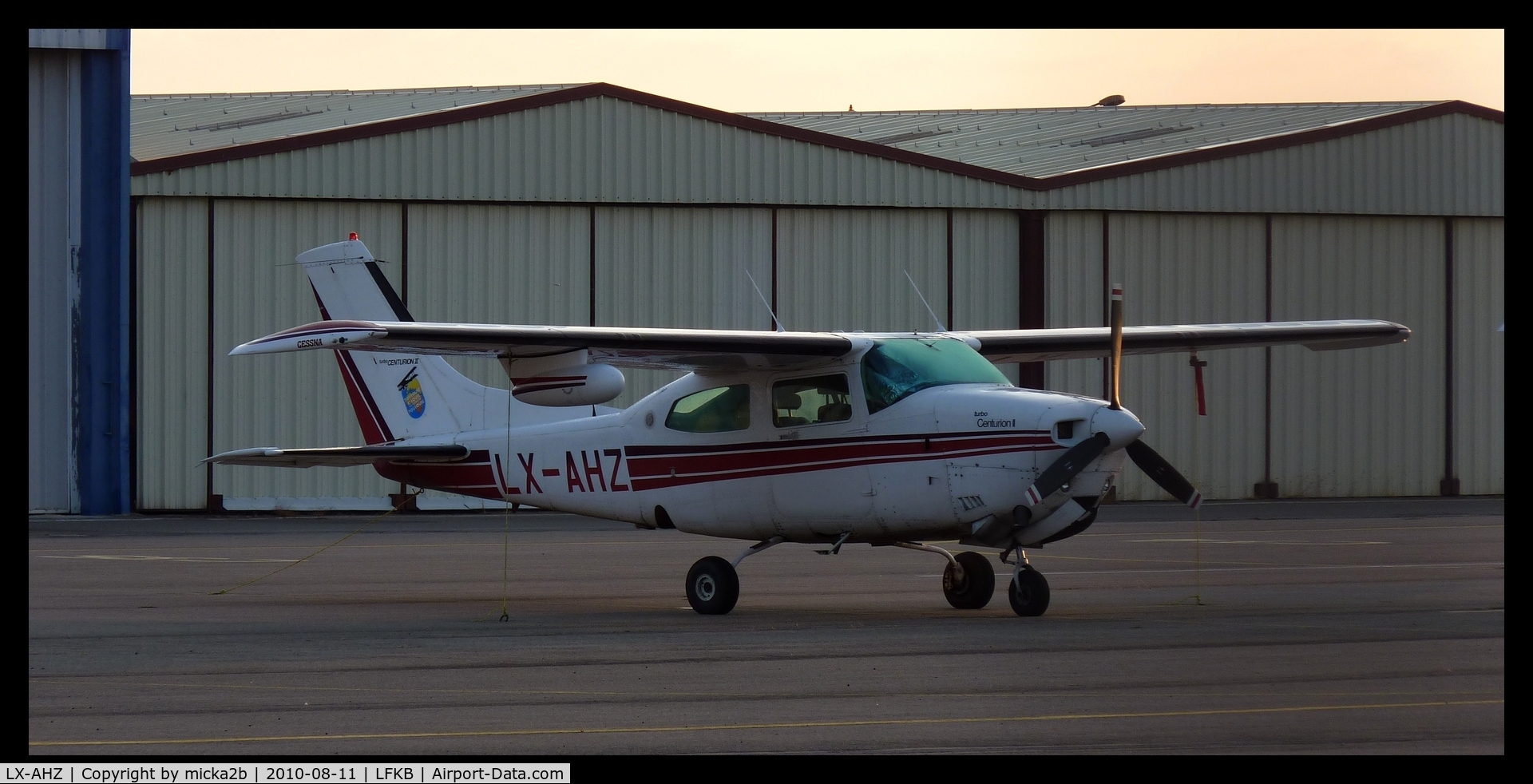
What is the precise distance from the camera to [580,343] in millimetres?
12156

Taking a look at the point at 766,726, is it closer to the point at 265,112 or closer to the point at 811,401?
the point at 811,401

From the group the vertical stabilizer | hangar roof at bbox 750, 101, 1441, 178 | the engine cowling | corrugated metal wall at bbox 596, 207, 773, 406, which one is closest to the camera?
the engine cowling

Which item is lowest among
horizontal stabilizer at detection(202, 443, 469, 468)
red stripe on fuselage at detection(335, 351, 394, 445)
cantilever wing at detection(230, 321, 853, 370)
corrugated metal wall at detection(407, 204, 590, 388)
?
horizontal stabilizer at detection(202, 443, 469, 468)

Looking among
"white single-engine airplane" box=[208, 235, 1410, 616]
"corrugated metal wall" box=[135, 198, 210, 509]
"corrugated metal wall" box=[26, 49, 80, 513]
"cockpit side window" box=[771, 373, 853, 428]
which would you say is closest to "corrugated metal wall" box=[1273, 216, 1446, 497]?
"white single-engine airplane" box=[208, 235, 1410, 616]

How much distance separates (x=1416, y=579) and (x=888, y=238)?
1525cm

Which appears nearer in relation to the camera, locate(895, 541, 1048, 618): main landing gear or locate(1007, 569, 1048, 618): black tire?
locate(1007, 569, 1048, 618): black tire

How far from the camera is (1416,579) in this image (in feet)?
50.3

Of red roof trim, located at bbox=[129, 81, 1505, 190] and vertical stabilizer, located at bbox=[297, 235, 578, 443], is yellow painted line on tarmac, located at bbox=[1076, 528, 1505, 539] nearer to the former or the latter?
red roof trim, located at bbox=[129, 81, 1505, 190]

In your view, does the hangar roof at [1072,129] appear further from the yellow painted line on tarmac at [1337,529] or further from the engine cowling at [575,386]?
the engine cowling at [575,386]

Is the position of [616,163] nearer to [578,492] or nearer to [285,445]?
[285,445]

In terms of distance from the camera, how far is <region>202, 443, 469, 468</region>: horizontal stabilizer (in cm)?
1393

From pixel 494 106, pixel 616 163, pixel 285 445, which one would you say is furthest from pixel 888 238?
pixel 285 445

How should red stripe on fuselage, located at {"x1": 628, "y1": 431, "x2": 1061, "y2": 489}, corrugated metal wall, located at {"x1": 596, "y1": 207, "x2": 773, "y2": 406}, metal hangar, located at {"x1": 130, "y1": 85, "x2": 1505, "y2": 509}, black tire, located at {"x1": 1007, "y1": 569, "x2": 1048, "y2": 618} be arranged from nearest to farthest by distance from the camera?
red stripe on fuselage, located at {"x1": 628, "y1": 431, "x2": 1061, "y2": 489}
black tire, located at {"x1": 1007, "y1": 569, "x2": 1048, "y2": 618}
metal hangar, located at {"x1": 130, "y1": 85, "x2": 1505, "y2": 509}
corrugated metal wall, located at {"x1": 596, "y1": 207, "x2": 773, "y2": 406}

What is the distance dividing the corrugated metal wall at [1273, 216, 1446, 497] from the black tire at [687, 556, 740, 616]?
18726mm
